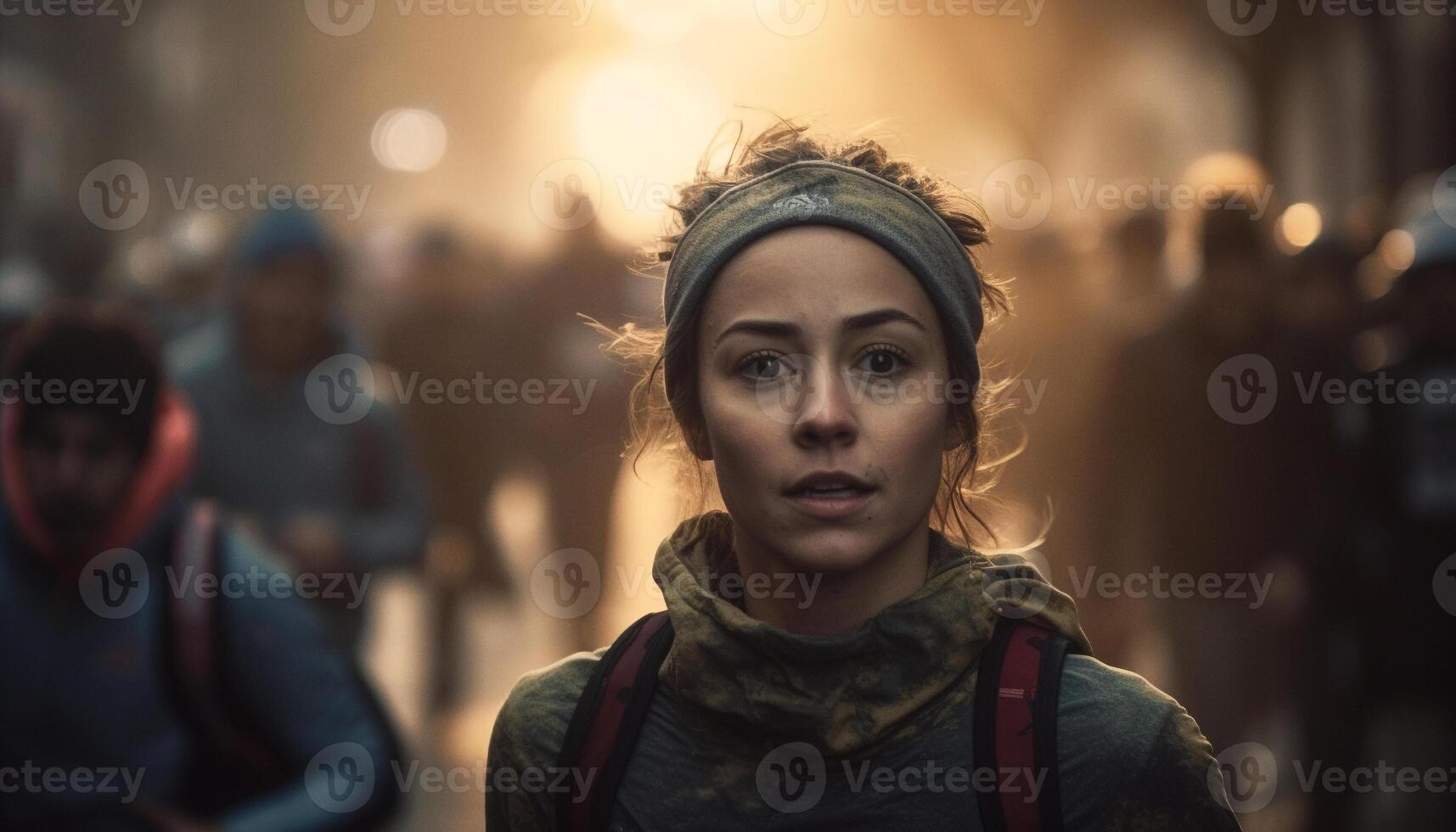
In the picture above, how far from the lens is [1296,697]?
5094 millimetres

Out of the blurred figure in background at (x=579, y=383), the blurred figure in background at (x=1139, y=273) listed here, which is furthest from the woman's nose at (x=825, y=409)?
the blurred figure in background at (x=579, y=383)

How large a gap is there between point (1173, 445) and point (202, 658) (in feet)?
10.7

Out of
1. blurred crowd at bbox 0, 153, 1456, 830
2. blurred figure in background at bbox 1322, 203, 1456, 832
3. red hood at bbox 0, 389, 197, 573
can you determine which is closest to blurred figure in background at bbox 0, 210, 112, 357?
blurred crowd at bbox 0, 153, 1456, 830

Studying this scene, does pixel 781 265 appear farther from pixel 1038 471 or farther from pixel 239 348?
pixel 1038 471

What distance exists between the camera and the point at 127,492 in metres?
2.94

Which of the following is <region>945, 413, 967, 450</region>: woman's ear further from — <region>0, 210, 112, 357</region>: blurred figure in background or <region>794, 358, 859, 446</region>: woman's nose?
<region>0, 210, 112, 357</region>: blurred figure in background

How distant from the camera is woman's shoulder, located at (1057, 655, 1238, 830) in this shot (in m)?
1.51

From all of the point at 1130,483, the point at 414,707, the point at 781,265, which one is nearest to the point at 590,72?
the point at 414,707

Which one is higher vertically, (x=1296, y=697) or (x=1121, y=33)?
(x=1121, y=33)

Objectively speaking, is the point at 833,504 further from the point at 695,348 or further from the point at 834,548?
the point at 695,348

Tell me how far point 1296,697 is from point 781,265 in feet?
13.6

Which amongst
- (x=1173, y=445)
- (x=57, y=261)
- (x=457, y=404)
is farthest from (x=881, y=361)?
(x=57, y=261)

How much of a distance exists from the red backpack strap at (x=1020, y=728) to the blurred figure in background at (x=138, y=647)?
157cm

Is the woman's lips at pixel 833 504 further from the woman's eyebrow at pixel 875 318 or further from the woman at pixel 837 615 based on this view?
the woman's eyebrow at pixel 875 318
